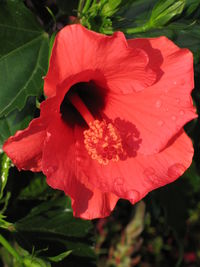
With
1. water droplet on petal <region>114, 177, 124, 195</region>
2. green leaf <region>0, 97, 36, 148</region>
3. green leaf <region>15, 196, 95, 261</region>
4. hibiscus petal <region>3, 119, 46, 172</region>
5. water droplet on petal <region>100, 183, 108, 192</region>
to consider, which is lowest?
green leaf <region>15, 196, 95, 261</region>

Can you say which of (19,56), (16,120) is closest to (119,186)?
(16,120)

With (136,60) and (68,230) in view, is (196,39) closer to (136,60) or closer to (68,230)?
(136,60)

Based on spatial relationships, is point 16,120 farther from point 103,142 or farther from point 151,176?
point 151,176

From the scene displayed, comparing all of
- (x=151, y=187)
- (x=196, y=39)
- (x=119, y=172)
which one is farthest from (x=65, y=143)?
(x=196, y=39)

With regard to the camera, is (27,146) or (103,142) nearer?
(27,146)

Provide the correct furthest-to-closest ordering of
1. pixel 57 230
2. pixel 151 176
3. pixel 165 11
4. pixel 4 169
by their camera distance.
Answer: pixel 57 230 < pixel 4 169 < pixel 151 176 < pixel 165 11

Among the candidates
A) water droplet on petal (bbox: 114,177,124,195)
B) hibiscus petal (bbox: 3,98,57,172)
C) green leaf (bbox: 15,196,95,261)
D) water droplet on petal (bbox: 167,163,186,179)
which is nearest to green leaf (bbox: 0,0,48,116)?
hibiscus petal (bbox: 3,98,57,172)

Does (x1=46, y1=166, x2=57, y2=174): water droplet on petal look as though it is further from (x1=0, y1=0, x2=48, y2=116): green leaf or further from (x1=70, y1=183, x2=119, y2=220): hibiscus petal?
(x1=0, y1=0, x2=48, y2=116): green leaf
